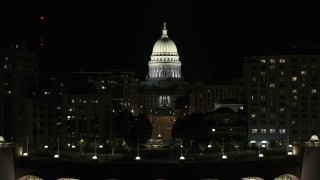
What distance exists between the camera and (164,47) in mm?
196000

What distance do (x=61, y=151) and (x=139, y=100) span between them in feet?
366

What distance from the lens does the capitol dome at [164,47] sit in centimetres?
19556

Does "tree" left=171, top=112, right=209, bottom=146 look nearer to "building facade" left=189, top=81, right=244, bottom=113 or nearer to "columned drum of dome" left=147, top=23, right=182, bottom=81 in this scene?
"building facade" left=189, top=81, right=244, bottom=113

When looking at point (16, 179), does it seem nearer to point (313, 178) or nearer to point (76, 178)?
point (76, 178)

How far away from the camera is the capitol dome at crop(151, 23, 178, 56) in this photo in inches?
7699

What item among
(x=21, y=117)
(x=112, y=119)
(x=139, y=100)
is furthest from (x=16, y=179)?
(x=139, y=100)

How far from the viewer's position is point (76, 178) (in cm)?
7081

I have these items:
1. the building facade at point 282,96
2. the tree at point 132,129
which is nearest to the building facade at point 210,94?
the tree at point 132,129

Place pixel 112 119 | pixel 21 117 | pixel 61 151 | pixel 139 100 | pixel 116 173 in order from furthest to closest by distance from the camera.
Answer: pixel 139 100, pixel 112 119, pixel 21 117, pixel 61 151, pixel 116 173

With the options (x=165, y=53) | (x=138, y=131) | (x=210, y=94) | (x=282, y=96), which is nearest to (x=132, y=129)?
(x=138, y=131)

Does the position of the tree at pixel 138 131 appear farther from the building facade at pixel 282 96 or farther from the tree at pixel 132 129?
the building facade at pixel 282 96

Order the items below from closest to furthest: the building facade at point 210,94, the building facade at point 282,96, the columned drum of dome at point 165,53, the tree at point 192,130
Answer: the tree at point 192,130 → the building facade at point 282,96 → the building facade at point 210,94 → the columned drum of dome at point 165,53

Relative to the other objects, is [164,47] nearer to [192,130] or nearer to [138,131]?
[138,131]

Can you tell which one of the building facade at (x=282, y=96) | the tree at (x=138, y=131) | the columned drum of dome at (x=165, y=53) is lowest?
the tree at (x=138, y=131)
